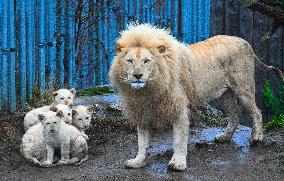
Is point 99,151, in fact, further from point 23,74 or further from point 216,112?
point 216,112

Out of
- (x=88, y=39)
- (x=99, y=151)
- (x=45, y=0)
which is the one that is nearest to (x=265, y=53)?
(x=88, y=39)

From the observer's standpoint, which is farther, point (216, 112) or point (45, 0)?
point (216, 112)

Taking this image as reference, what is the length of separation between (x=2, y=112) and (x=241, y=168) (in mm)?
3515

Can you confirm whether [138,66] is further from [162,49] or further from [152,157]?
[152,157]

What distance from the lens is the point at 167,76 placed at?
6785mm

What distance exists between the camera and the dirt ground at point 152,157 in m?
6.92

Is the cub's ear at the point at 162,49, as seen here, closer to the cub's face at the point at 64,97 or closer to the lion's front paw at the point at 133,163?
the lion's front paw at the point at 133,163

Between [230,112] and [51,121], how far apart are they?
249cm

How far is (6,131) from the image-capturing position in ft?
27.6

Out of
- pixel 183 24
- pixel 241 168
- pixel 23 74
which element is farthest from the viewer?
pixel 183 24

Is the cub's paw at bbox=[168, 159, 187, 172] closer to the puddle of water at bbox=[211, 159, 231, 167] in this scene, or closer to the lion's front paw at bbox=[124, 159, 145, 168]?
the lion's front paw at bbox=[124, 159, 145, 168]

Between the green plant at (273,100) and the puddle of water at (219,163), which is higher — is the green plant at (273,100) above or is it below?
above

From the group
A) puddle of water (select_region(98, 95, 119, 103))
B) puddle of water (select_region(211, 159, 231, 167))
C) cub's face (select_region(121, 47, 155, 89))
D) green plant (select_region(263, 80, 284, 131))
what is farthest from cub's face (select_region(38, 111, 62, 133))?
green plant (select_region(263, 80, 284, 131))

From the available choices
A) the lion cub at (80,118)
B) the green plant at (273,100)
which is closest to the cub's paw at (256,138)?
the lion cub at (80,118)
